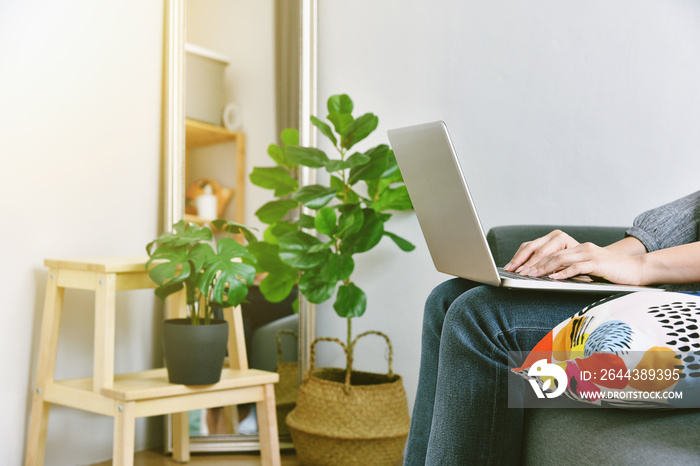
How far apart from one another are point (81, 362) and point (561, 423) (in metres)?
1.47

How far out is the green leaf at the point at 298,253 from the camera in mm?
1776

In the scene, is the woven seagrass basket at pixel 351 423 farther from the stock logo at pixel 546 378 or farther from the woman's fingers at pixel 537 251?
the stock logo at pixel 546 378

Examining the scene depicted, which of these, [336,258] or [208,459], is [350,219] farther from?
[208,459]

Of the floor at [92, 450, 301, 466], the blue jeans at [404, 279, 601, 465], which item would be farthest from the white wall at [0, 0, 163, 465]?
the blue jeans at [404, 279, 601, 465]

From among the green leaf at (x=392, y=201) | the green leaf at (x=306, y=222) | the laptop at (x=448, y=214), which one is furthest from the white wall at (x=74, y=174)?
the laptop at (x=448, y=214)

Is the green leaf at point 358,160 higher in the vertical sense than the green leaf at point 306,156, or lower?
lower

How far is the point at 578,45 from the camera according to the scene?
6.01 ft

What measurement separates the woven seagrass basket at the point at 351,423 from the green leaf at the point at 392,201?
1.60ft

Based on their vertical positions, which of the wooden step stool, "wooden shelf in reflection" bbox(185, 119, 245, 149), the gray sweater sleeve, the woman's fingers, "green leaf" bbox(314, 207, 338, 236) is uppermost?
"wooden shelf in reflection" bbox(185, 119, 245, 149)

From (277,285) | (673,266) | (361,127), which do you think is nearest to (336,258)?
(277,285)

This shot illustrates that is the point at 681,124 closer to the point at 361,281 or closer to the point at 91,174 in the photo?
the point at 361,281

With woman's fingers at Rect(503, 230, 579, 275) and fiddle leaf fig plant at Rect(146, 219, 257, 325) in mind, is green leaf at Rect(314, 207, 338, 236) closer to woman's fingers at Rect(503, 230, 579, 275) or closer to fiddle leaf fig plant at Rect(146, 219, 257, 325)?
fiddle leaf fig plant at Rect(146, 219, 257, 325)

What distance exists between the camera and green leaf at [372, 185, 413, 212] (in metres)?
1.97

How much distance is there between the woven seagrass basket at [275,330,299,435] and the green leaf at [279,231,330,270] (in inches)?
16.0
